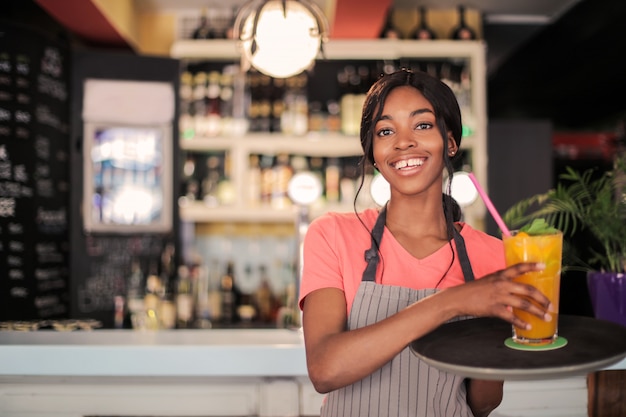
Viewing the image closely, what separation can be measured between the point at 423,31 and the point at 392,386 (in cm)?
368

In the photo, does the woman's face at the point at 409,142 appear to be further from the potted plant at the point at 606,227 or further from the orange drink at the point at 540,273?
the potted plant at the point at 606,227

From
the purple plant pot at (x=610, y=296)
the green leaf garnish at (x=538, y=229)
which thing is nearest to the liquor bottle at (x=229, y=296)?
the purple plant pot at (x=610, y=296)

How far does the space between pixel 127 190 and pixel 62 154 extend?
450mm

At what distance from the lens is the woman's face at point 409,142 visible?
1.21 meters

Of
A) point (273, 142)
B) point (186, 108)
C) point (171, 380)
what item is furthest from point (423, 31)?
point (171, 380)

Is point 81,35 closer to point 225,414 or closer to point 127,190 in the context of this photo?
point 127,190

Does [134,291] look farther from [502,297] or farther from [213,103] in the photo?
[502,297]

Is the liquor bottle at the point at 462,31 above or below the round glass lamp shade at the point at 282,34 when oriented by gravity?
above

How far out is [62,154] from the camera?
3.77m

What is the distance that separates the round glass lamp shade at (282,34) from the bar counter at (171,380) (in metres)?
1.09

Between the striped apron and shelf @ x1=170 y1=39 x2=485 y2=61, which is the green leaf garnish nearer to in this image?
the striped apron

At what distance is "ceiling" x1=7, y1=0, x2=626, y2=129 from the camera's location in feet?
14.4

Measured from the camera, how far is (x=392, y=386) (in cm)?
119

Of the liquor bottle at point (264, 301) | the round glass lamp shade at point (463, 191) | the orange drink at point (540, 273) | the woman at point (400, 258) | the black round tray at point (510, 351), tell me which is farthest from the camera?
the liquor bottle at point (264, 301)
